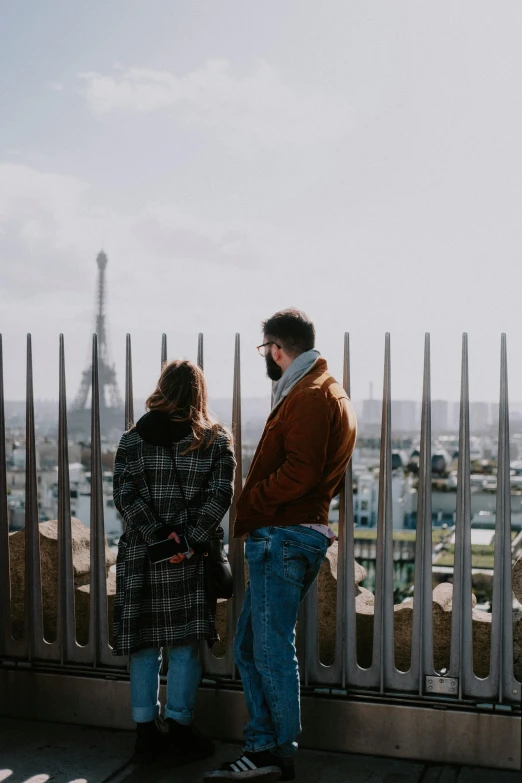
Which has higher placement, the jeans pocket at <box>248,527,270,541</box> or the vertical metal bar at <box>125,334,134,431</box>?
the vertical metal bar at <box>125,334,134,431</box>

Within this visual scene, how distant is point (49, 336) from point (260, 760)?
2.78 metres

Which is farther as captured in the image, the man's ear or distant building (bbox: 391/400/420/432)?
distant building (bbox: 391/400/420/432)

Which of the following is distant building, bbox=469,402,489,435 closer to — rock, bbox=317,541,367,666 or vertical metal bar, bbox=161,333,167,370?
rock, bbox=317,541,367,666

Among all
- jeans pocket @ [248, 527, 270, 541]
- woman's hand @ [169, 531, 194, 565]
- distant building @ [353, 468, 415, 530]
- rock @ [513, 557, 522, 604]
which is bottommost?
distant building @ [353, 468, 415, 530]

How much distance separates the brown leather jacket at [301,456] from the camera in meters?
3.99

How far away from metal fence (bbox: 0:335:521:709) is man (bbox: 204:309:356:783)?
1.82ft

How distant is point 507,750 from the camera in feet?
14.5

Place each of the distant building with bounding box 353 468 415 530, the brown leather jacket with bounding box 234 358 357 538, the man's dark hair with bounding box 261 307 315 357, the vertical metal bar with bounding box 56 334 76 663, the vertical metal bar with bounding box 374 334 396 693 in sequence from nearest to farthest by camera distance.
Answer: the brown leather jacket with bounding box 234 358 357 538 < the man's dark hair with bounding box 261 307 315 357 < the vertical metal bar with bounding box 374 334 396 693 < the vertical metal bar with bounding box 56 334 76 663 < the distant building with bounding box 353 468 415 530

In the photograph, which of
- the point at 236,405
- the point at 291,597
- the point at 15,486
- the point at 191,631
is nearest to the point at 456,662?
the point at 291,597

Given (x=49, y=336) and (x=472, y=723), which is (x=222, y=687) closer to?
(x=472, y=723)

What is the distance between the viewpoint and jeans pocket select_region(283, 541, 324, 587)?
412 cm

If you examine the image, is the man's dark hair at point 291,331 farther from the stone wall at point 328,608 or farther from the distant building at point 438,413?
the stone wall at point 328,608

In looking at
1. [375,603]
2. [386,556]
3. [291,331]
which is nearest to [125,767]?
[375,603]

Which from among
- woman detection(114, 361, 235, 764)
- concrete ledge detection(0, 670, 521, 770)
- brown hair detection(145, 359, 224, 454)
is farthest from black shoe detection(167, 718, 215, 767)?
brown hair detection(145, 359, 224, 454)
